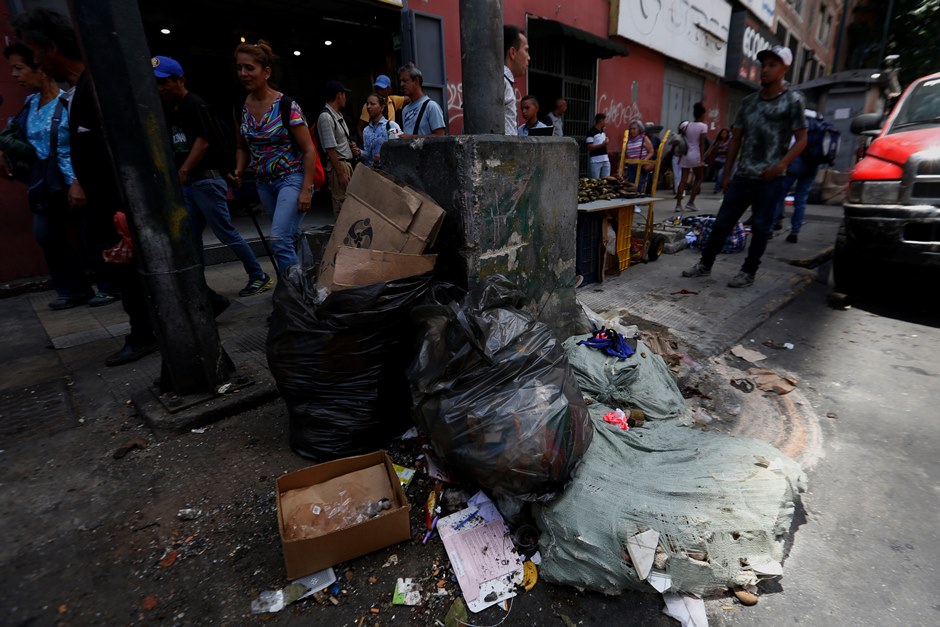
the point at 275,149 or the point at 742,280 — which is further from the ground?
the point at 275,149

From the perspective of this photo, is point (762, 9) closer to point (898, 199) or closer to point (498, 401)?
point (898, 199)

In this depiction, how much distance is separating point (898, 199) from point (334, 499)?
442cm

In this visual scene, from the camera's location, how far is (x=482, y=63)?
2.55 metres

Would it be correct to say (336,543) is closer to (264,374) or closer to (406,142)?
(264,374)

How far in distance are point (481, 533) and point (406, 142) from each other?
188cm

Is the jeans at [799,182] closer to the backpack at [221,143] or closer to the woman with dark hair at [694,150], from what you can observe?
the woman with dark hair at [694,150]

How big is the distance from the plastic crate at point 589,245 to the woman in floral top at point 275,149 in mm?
2377

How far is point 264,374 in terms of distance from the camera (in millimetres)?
2721

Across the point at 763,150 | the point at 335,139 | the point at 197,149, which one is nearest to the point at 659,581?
the point at 197,149

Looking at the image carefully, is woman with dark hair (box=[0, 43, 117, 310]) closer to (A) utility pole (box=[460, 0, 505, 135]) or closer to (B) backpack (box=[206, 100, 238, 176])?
(B) backpack (box=[206, 100, 238, 176])

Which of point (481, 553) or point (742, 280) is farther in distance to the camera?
point (742, 280)

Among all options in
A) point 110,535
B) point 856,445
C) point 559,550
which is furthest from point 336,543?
point 856,445

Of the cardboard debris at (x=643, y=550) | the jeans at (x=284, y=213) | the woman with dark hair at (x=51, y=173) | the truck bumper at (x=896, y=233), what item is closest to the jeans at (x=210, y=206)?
the jeans at (x=284, y=213)

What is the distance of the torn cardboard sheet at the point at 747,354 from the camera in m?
3.09
